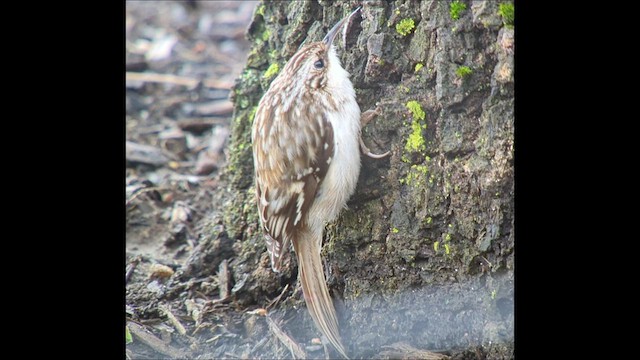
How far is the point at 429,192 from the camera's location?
99.4 inches

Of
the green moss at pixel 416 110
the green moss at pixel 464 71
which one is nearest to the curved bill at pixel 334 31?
the green moss at pixel 416 110

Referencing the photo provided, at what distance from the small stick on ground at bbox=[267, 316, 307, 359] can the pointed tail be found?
111mm

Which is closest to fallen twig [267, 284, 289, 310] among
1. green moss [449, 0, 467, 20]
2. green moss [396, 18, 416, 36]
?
green moss [396, 18, 416, 36]

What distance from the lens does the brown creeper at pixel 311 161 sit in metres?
2.62

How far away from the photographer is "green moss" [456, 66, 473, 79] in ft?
7.82

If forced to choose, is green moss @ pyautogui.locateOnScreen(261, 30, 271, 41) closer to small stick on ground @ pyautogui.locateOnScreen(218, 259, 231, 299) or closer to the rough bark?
the rough bark

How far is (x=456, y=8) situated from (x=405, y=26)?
20cm

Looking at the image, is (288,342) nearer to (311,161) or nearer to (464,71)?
(311,161)

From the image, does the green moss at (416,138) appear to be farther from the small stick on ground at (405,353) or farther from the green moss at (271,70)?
the green moss at (271,70)

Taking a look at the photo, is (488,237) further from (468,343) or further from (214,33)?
(214,33)
